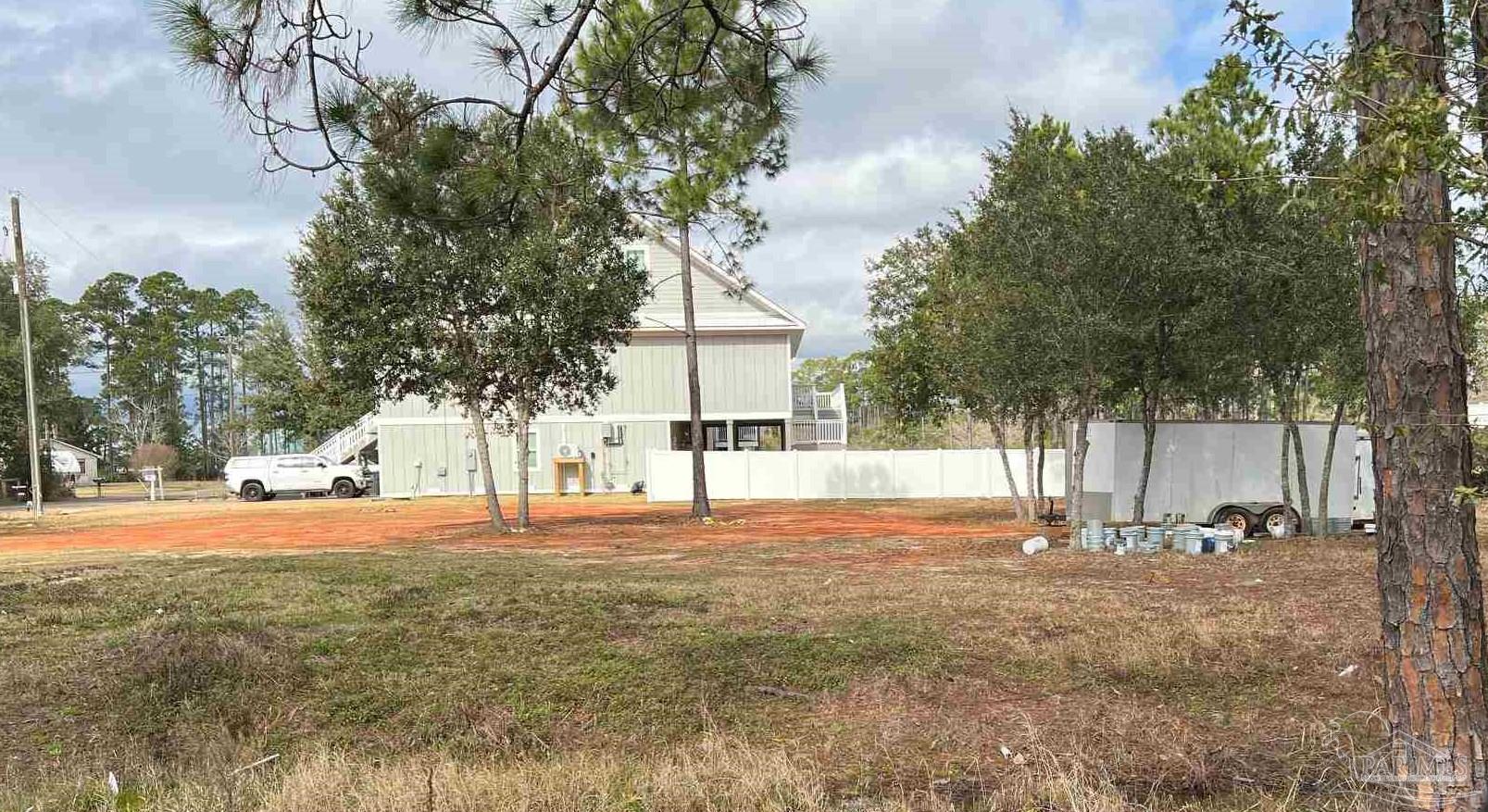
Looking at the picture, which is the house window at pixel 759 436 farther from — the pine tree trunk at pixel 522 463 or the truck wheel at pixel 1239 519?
the truck wheel at pixel 1239 519

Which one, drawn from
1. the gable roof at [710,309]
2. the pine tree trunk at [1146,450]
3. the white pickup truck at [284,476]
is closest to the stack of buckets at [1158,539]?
the pine tree trunk at [1146,450]

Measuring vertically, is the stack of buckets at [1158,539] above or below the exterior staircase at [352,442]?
below

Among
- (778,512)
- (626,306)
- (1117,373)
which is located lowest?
(778,512)

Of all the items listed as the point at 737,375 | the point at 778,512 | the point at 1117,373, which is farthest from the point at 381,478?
the point at 1117,373

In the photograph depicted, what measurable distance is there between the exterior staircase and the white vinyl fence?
1420cm

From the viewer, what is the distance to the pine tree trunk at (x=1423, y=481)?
11.8ft

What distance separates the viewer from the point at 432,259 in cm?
1698

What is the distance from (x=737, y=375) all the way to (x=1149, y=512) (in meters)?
19.8

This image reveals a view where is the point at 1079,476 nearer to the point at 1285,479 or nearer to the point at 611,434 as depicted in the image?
the point at 1285,479

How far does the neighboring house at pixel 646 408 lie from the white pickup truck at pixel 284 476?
1939 mm

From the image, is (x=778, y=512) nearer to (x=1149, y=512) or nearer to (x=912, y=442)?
(x=1149, y=512)

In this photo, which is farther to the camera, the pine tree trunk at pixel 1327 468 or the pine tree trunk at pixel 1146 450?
the pine tree trunk at pixel 1146 450

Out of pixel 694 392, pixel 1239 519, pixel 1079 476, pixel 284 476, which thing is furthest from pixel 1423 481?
pixel 284 476

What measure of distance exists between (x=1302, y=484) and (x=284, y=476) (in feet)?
105
